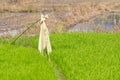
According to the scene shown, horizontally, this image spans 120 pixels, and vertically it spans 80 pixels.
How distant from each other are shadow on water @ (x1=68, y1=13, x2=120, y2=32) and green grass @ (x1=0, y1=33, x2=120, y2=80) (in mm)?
5942

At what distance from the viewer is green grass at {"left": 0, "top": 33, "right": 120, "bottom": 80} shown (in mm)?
6318

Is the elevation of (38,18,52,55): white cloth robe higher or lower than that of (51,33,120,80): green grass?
higher

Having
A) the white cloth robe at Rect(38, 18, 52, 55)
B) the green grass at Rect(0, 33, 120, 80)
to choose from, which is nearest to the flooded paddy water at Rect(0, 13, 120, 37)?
the green grass at Rect(0, 33, 120, 80)

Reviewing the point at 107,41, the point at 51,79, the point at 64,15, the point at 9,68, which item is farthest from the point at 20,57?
the point at 64,15

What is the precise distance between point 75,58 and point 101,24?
9.53 meters

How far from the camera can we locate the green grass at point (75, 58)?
6318mm

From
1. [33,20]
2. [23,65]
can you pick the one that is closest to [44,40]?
[23,65]

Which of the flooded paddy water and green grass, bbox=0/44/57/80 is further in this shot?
the flooded paddy water

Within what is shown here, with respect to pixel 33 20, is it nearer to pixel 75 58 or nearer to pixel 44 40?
pixel 44 40

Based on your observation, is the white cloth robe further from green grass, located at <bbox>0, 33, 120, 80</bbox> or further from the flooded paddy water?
the flooded paddy water

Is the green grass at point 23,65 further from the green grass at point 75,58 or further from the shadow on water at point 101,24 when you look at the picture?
the shadow on water at point 101,24

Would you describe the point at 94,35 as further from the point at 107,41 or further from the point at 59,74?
the point at 59,74

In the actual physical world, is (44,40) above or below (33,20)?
above

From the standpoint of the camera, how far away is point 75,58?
24.6 feet
